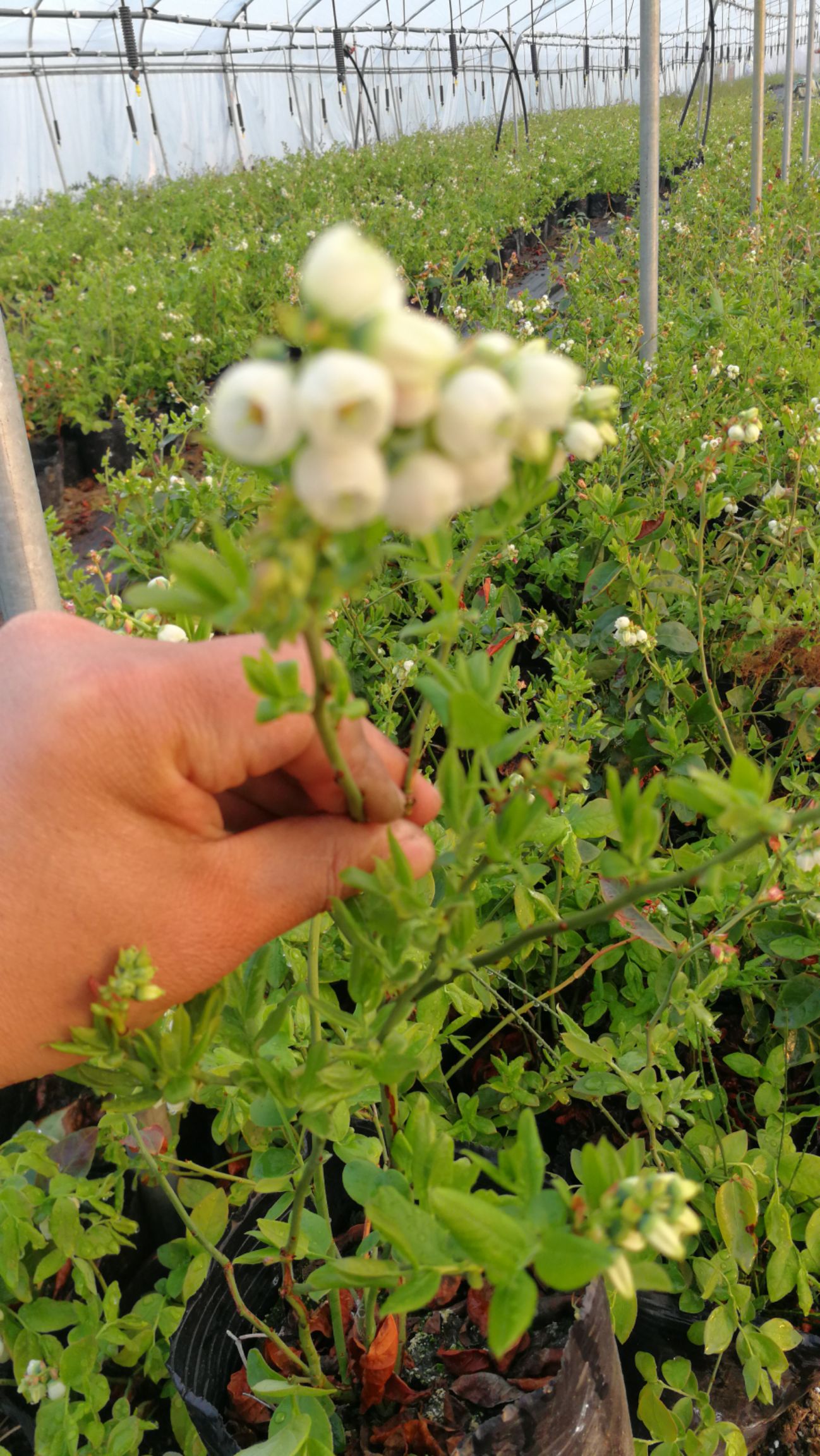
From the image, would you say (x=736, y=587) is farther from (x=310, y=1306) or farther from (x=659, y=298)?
(x=659, y=298)

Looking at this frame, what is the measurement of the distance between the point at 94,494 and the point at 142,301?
1.24 meters

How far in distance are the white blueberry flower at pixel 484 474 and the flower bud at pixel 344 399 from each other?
0.16 feet

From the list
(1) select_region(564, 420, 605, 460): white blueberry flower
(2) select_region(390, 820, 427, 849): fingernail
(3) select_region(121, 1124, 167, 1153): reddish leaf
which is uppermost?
(1) select_region(564, 420, 605, 460): white blueberry flower

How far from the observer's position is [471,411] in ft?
1.38

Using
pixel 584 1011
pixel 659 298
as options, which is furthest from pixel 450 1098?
pixel 659 298

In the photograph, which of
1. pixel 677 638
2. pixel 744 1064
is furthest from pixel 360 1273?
pixel 677 638

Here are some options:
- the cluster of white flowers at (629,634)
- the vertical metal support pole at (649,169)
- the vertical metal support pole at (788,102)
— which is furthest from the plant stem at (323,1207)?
the vertical metal support pole at (788,102)

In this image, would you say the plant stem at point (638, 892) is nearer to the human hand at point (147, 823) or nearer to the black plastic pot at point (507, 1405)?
the human hand at point (147, 823)

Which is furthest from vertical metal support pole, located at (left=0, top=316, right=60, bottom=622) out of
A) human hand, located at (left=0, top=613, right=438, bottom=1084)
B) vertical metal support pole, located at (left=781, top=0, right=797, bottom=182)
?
vertical metal support pole, located at (left=781, top=0, right=797, bottom=182)

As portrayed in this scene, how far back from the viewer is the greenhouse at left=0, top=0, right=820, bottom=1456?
569mm

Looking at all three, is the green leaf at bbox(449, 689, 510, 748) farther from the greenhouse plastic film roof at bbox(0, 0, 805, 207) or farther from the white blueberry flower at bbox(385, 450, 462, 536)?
the greenhouse plastic film roof at bbox(0, 0, 805, 207)

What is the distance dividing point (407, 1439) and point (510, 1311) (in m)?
0.65

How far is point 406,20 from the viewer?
→ 69.5 ft

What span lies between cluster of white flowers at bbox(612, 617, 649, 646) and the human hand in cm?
97
